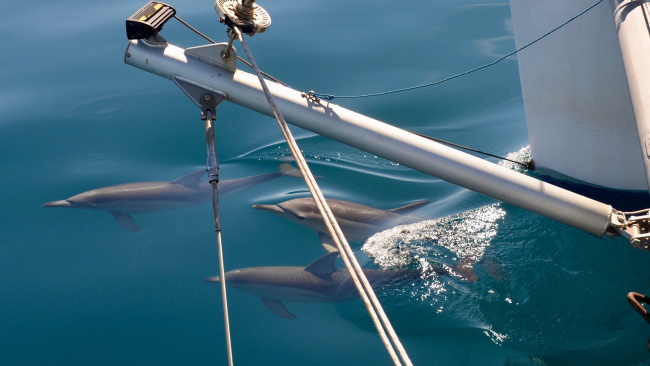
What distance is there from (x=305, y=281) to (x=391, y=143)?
2.08m

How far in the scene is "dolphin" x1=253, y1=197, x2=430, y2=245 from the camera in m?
7.41

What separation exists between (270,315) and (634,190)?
3.63 meters

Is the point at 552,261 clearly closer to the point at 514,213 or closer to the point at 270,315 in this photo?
the point at 514,213

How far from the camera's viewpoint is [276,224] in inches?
304

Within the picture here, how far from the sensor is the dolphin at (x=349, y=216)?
7414 millimetres

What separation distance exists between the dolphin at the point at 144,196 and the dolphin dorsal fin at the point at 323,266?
199 cm

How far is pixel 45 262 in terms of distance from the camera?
23.1 feet

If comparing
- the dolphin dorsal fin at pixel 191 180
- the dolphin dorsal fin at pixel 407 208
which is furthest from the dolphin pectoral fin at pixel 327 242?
the dolphin dorsal fin at pixel 191 180

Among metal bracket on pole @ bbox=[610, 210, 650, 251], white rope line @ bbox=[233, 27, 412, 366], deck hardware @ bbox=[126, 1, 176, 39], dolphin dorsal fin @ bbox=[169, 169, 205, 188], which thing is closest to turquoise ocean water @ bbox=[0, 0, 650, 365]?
dolphin dorsal fin @ bbox=[169, 169, 205, 188]

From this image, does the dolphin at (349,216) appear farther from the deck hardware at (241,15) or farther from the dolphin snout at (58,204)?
the deck hardware at (241,15)

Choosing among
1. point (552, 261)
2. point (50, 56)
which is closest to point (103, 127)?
point (50, 56)

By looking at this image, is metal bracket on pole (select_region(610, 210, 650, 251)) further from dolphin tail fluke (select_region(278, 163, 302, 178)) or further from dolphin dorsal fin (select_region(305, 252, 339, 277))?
dolphin tail fluke (select_region(278, 163, 302, 178))

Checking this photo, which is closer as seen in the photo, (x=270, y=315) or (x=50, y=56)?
(x=270, y=315)

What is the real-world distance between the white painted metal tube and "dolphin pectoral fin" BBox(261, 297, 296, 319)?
185 centimetres
